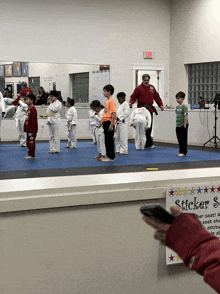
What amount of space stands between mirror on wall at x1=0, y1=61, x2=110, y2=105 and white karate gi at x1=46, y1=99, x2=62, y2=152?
13.8 ft

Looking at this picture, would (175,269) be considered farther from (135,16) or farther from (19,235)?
(135,16)

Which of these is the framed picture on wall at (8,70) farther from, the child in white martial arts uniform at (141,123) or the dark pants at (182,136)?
the dark pants at (182,136)

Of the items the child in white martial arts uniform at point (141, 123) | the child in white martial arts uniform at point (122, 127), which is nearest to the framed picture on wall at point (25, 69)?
the child in white martial arts uniform at point (141, 123)

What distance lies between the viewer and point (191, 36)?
15.2 metres

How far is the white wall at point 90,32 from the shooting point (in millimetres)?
14383

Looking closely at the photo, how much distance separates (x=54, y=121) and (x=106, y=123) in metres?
2.51

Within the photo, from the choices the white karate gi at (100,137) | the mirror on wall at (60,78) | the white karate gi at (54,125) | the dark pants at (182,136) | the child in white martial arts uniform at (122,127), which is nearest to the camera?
the white karate gi at (100,137)

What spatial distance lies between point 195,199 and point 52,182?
19.6 inches

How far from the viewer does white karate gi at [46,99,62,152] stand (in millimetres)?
10570

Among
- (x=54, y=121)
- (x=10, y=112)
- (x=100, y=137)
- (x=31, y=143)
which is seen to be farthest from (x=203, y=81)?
(x=31, y=143)

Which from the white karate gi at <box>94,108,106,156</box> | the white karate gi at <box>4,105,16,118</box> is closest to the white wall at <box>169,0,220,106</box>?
the white karate gi at <box>4,105,16,118</box>

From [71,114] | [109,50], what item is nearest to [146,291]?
[71,114]

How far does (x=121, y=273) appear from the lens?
1.47m

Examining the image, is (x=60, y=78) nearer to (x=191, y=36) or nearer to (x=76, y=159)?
(x=191, y=36)
